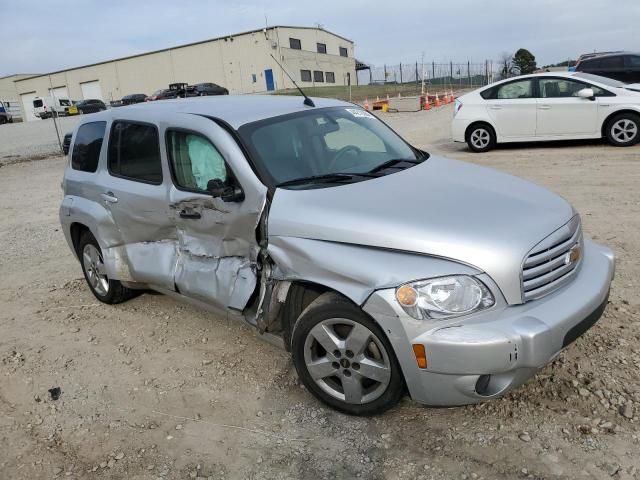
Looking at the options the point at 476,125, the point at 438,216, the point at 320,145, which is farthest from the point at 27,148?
the point at 438,216

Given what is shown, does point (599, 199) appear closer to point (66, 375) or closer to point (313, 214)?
point (313, 214)

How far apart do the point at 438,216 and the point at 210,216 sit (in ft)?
5.06

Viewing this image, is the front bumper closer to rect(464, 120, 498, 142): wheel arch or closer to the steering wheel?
the steering wheel

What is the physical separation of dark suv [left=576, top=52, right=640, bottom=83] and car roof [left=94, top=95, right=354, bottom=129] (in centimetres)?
1333

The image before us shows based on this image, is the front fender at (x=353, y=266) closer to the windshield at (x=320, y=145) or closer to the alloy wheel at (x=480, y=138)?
the windshield at (x=320, y=145)

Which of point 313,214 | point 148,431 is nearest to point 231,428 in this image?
point 148,431

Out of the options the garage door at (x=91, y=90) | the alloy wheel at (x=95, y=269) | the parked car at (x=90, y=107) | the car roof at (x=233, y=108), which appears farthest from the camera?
the garage door at (x=91, y=90)

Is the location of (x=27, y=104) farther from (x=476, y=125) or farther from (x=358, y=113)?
(x=358, y=113)

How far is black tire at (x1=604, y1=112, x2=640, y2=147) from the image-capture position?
10.6 metres

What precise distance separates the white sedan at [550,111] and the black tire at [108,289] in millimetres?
8777

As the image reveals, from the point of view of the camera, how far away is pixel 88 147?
4.99 meters

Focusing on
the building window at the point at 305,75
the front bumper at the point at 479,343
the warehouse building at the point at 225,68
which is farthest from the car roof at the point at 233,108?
the building window at the point at 305,75

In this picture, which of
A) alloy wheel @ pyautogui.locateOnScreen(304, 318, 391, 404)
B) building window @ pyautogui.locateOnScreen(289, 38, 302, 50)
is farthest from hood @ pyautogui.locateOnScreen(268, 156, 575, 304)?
building window @ pyautogui.locateOnScreen(289, 38, 302, 50)

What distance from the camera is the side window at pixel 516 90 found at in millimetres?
11211
